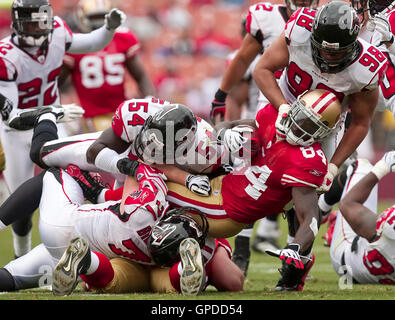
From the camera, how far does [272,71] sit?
4703 mm

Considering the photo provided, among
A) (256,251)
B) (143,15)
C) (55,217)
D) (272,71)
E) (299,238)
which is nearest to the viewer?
(299,238)

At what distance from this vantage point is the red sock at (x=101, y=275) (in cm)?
405

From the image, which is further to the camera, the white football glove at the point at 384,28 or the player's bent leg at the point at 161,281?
the white football glove at the point at 384,28

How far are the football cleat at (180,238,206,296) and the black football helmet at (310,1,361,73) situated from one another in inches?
47.3

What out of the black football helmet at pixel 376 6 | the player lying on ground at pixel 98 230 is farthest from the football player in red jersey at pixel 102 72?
the player lying on ground at pixel 98 230

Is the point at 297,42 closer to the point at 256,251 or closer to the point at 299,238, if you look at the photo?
the point at 299,238

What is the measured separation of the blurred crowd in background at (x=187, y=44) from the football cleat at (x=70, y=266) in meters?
7.78

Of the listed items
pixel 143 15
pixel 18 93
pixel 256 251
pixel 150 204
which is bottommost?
pixel 143 15

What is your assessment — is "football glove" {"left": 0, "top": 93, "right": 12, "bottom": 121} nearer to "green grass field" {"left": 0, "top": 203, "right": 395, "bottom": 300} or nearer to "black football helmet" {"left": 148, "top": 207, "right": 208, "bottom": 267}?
"green grass field" {"left": 0, "top": 203, "right": 395, "bottom": 300}

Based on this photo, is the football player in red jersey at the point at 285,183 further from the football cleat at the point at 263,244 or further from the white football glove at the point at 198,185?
the football cleat at the point at 263,244

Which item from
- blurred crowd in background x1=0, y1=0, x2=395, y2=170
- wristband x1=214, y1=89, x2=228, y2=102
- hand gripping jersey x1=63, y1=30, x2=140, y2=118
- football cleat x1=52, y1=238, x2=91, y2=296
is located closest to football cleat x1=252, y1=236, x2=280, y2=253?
wristband x1=214, y1=89, x2=228, y2=102

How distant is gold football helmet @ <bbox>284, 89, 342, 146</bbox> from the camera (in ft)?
13.6
